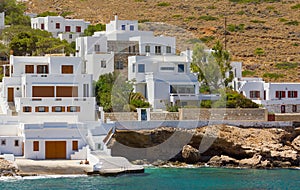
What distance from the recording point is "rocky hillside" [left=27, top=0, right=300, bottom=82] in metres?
98.6

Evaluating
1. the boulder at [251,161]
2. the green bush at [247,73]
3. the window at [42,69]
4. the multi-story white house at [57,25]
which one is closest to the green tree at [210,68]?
the boulder at [251,161]

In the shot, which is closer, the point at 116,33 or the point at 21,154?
the point at 21,154

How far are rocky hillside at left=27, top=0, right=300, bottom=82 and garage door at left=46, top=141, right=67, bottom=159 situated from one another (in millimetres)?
42021

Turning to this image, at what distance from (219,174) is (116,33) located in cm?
2397

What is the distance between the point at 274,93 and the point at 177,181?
77.2ft

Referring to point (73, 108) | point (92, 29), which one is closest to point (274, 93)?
point (73, 108)

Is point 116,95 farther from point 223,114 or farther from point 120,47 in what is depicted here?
point 120,47

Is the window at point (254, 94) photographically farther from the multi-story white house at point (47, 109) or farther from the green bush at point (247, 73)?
the green bush at point (247, 73)

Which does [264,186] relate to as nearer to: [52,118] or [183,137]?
[183,137]

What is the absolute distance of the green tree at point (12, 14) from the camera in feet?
306

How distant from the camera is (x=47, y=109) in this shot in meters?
54.8

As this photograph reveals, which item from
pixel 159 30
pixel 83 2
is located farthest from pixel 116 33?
pixel 83 2

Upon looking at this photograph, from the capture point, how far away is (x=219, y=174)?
49969 millimetres

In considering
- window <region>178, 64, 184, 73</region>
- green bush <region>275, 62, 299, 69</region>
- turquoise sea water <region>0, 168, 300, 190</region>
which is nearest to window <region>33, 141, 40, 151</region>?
turquoise sea water <region>0, 168, 300, 190</region>
